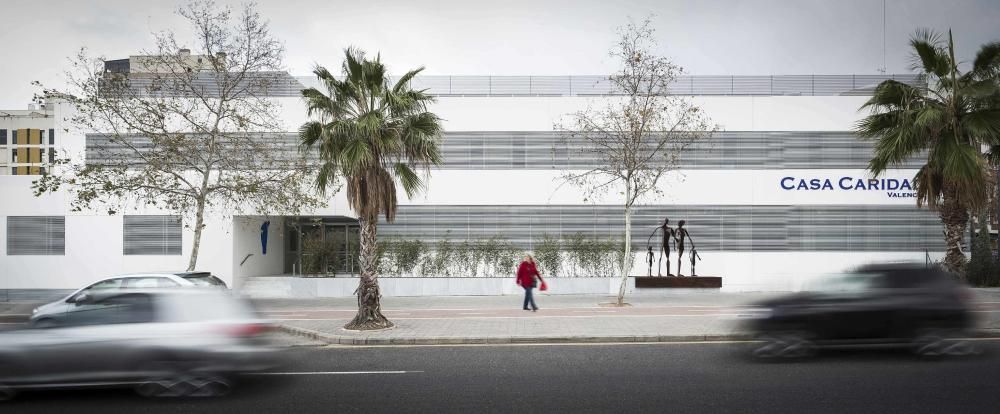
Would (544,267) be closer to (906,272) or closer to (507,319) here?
(507,319)

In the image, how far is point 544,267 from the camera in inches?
1003

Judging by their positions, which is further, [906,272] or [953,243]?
[953,243]

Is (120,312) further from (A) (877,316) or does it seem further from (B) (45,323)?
(A) (877,316)

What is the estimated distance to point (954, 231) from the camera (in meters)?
23.1

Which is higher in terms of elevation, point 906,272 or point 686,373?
point 906,272

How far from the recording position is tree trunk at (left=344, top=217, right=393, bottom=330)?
14.8 metres

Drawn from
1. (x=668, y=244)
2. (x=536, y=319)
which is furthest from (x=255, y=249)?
(x=668, y=244)

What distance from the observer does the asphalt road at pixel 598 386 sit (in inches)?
294

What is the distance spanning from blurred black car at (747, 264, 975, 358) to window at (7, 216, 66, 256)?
2505cm

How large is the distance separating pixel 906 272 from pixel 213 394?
380 inches

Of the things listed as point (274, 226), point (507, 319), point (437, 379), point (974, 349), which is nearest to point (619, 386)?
point (437, 379)

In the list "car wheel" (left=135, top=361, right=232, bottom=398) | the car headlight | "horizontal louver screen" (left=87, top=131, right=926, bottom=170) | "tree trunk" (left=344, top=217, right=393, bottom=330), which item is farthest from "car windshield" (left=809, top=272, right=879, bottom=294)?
"horizontal louver screen" (left=87, top=131, right=926, bottom=170)

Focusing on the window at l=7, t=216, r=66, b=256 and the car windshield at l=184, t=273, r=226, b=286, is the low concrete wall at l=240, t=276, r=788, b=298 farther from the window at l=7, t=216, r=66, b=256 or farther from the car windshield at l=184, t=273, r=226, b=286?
the car windshield at l=184, t=273, r=226, b=286

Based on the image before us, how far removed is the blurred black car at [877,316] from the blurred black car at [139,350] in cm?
728
